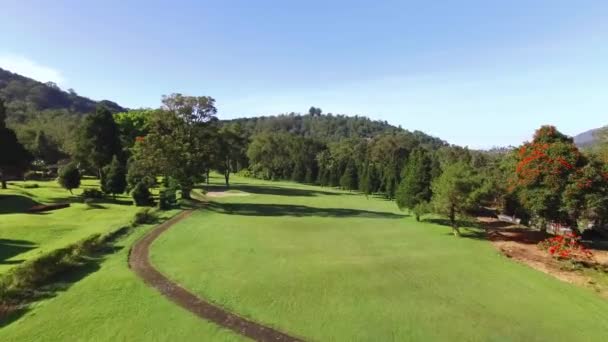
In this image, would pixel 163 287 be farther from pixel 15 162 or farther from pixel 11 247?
pixel 15 162

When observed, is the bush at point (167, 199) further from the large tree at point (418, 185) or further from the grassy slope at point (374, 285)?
the large tree at point (418, 185)

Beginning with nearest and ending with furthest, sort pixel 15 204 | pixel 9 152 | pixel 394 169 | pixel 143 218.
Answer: pixel 143 218 → pixel 15 204 → pixel 9 152 → pixel 394 169

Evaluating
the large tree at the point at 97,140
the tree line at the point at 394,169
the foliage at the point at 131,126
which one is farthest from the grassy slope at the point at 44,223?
the foliage at the point at 131,126

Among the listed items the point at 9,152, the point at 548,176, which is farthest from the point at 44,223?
the point at 548,176

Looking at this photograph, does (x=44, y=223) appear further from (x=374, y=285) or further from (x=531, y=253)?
(x=531, y=253)

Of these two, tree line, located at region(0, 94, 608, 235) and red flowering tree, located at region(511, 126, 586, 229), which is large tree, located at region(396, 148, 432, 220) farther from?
red flowering tree, located at region(511, 126, 586, 229)
